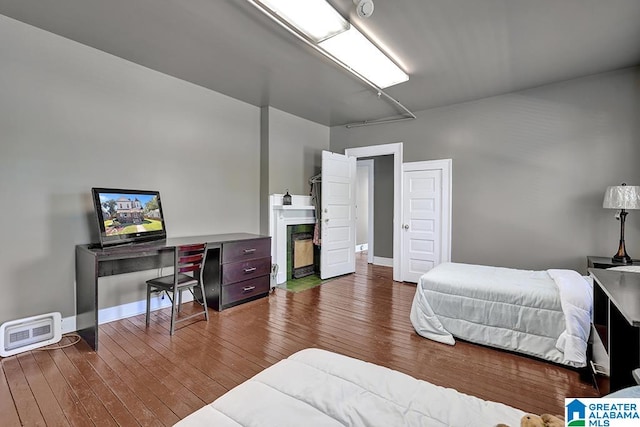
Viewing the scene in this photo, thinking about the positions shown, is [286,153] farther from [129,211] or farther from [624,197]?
[624,197]

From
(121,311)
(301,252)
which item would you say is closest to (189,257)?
(121,311)

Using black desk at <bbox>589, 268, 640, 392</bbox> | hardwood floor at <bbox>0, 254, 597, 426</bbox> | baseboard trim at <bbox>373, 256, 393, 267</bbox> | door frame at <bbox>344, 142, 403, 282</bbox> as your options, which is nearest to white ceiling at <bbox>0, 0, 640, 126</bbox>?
door frame at <bbox>344, 142, 403, 282</bbox>

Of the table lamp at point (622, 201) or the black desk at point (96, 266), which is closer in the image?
the black desk at point (96, 266)

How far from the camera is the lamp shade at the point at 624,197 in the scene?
2998mm

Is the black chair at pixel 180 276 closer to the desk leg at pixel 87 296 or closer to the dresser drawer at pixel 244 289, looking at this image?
the dresser drawer at pixel 244 289

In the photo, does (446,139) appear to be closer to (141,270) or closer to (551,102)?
(551,102)

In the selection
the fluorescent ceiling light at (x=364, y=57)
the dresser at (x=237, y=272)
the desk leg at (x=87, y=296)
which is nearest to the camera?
the desk leg at (x=87, y=296)

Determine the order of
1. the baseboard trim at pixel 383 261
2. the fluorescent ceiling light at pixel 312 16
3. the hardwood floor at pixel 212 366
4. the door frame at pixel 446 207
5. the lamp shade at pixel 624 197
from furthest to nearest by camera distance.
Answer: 1. the baseboard trim at pixel 383 261
2. the door frame at pixel 446 207
3. the lamp shade at pixel 624 197
4. the fluorescent ceiling light at pixel 312 16
5. the hardwood floor at pixel 212 366

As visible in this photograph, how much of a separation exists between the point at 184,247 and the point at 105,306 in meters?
1.10

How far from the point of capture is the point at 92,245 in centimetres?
291

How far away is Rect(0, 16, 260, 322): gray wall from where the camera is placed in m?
2.59

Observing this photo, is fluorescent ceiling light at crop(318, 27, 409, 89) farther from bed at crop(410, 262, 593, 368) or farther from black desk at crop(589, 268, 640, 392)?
black desk at crop(589, 268, 640, 392)

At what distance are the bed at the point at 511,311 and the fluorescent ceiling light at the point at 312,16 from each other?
96.6 inches

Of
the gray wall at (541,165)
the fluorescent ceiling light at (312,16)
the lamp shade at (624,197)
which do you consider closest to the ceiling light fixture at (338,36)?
the fluorescent ceiling light at (312,16)
